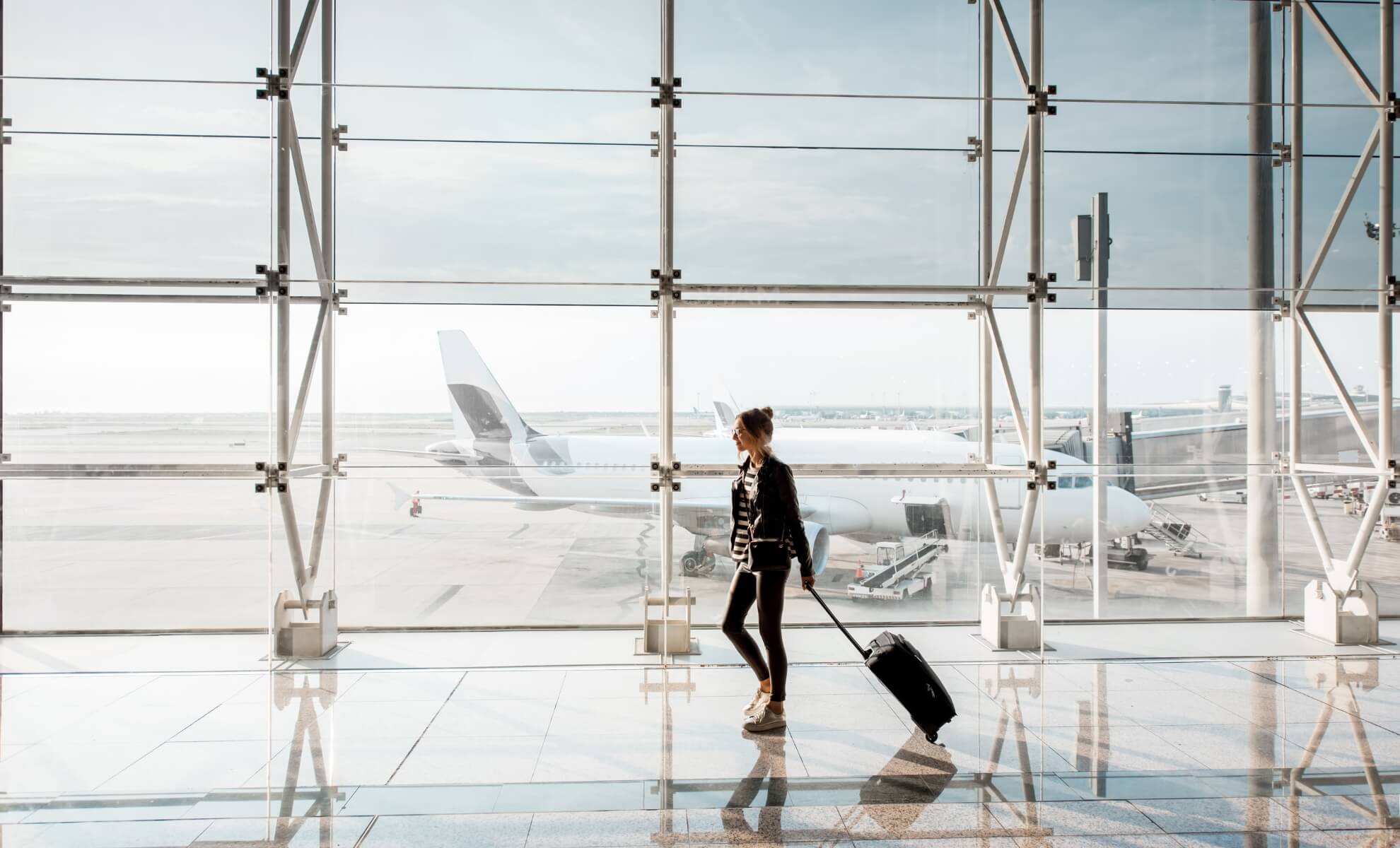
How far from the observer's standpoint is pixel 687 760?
3.13 m

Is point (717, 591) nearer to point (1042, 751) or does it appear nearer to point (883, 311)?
point (883, 311)

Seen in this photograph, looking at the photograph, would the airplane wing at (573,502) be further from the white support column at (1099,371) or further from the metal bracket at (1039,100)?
the metal bracket at (1039,100)

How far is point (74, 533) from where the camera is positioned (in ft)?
19.3

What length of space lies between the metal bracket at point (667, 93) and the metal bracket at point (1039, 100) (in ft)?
6.23

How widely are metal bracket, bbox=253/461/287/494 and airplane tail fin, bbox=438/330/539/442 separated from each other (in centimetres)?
111

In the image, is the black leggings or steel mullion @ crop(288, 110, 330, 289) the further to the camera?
steel mullion @ crop(288, 110, 330, 289)

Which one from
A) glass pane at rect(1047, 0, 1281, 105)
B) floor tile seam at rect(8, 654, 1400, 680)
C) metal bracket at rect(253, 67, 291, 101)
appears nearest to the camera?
floor tile seam at rect(8, 654, 1400, 680)

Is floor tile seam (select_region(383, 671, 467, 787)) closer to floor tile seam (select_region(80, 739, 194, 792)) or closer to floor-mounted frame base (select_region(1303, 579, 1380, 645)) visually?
floor tile seam (select_region(80, 739, 194, 792))

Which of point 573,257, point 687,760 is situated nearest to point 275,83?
point 573,257

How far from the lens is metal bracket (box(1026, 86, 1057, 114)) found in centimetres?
469

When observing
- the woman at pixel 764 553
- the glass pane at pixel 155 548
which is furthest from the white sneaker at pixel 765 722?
the glass pane at pixel 155 548

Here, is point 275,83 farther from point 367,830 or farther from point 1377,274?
point 1377,274

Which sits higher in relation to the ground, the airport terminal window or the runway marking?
the airport terminal window

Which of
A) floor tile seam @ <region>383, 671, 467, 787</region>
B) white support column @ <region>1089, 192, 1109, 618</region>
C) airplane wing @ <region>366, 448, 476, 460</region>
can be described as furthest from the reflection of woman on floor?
white support column @ <region>1089, 192, 1109, 618</region>
